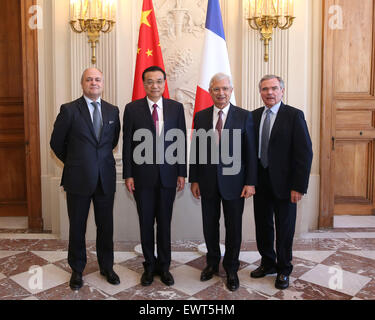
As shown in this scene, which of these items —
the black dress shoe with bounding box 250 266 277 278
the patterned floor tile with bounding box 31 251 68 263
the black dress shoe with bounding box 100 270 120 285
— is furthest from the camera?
the patterned floor tile with bounding box 31 251 68 263

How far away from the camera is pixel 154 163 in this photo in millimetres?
2760

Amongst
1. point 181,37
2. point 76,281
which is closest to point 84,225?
point 76,281

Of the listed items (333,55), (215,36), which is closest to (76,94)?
(215,36)

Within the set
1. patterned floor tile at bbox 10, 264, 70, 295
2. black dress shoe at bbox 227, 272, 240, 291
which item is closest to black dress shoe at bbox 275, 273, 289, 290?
black dress shoe at bbox 227, 272, 240, 291

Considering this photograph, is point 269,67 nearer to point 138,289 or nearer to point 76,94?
point 76,94

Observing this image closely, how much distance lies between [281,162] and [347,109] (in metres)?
2.20

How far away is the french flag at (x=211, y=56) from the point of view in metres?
3.54

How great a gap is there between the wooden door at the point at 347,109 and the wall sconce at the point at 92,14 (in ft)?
7.37

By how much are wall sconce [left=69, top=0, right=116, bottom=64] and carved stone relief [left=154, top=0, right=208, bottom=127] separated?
0.55 meters

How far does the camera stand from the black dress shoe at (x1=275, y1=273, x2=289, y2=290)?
2.78m

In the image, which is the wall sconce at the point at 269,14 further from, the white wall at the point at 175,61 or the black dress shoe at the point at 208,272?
the black dress shoe at the point at 208,272

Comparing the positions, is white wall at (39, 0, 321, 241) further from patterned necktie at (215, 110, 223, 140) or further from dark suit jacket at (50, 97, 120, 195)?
patterned necktie at (215, 110, 223, 140)

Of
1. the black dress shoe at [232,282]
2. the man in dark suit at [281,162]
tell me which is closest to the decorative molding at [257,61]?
the man in dark suit at [281,162]

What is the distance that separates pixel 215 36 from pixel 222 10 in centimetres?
60
